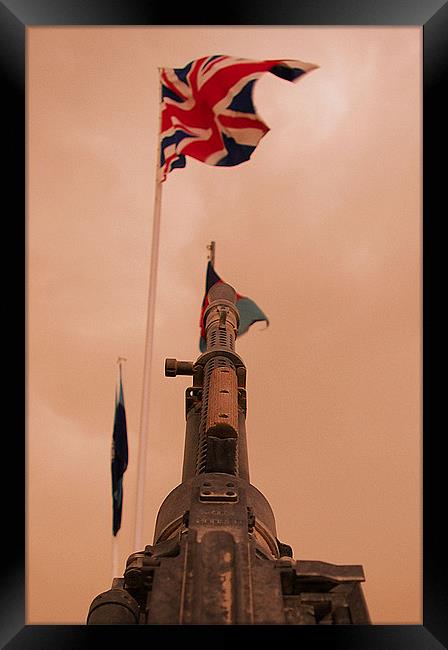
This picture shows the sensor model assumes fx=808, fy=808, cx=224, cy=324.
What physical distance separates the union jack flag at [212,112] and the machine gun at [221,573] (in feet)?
38.2

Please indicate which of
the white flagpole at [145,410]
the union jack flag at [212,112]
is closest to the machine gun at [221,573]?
the white flagpole at [145,410]

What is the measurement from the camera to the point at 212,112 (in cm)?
2177

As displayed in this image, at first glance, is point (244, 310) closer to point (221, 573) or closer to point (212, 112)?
point (212, 112)

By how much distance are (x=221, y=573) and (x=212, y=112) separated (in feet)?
52.9

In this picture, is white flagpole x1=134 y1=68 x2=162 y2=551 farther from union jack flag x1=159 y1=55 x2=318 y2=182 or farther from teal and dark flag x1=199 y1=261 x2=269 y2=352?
teal and dark flag x1=199 y1=261 x2=269 y2=352

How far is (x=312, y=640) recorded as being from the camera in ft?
14.6

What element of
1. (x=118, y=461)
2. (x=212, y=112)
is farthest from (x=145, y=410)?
(x=212, y=112)

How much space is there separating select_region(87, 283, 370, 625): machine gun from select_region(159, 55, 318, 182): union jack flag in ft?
38.2

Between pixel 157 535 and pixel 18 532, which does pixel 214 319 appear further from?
pixel 18 532

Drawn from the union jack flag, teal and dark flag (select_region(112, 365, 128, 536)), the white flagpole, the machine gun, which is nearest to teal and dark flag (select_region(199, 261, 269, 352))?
the white flagpole

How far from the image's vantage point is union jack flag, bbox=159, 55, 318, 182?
21438 millimetres

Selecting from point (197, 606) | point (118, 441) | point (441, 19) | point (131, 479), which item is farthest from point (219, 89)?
point (131, 479)

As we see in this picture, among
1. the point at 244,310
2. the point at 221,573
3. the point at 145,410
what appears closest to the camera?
the point at 221,573

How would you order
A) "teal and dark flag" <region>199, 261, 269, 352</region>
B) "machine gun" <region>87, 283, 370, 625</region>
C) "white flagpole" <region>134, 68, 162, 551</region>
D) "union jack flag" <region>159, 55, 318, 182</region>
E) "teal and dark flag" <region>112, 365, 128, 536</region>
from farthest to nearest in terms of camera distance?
1. "teal and dark flag" <region>199, 261, 269, 352</region>
2. "union jack flag" <region>159, 55, 318, 182</region>
3. "teal and dark flag" <region>112, 365, 128, 536</region>
4. "white flagpole" <region>134, 68, 162, 551</region>
5. "machine gun" <region>87, 283, 370, 625</region>
